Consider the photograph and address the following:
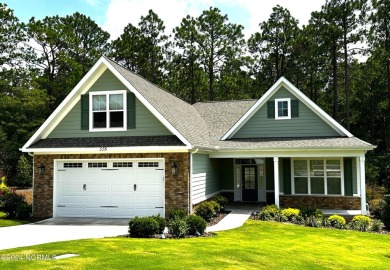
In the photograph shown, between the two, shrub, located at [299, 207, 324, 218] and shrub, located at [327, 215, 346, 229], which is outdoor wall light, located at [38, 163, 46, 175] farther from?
shrub, located at [327, 215, 346, 229]

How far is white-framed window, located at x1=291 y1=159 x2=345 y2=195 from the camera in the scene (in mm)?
17594

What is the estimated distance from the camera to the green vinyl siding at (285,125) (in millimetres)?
18469

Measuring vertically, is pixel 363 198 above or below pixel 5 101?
below

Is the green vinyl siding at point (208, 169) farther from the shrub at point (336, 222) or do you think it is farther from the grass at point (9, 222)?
the grass at point (9, 222)

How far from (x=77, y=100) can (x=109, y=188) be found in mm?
4050

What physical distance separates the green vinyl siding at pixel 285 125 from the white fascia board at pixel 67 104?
7.77 meters

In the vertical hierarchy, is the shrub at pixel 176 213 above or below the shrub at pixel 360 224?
above

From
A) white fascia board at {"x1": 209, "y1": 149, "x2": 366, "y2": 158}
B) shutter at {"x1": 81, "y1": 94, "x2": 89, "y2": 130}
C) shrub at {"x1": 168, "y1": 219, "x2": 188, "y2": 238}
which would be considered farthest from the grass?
white fascia board at {"x1": 209, "y1": 149, "x2": 366, "y2": 158}

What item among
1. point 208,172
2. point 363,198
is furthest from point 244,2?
point 363,198

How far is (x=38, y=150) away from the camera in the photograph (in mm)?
15391

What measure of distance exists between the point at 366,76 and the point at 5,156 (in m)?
33.0

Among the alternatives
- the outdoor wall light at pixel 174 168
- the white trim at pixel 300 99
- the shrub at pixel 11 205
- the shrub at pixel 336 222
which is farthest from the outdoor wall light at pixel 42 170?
the shrub at pixel 336 222

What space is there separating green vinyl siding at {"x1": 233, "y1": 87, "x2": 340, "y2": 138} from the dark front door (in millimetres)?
2060

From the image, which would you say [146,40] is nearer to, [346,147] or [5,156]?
[5,156]
